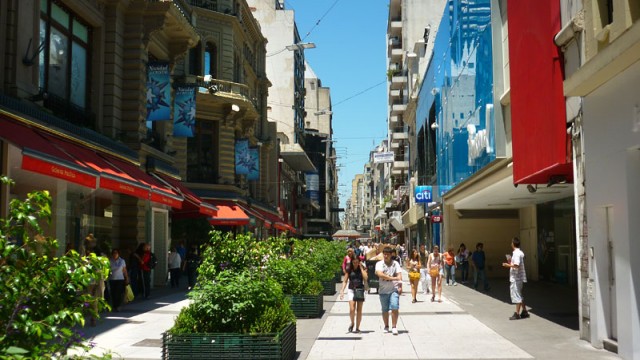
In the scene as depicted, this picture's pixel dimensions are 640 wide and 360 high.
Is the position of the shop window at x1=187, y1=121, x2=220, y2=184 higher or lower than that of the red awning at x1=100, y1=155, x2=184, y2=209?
higher

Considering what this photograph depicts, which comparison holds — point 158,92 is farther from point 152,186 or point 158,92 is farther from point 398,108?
point 398,108

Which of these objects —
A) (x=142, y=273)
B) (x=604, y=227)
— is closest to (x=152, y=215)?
(x=142, y=273)

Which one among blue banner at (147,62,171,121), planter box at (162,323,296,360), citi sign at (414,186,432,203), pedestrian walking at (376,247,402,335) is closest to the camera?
planter box at (162,323,296,360)

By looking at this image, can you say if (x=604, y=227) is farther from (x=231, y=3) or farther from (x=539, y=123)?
(x=231, y=3)

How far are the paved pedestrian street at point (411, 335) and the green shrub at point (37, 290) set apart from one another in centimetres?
523

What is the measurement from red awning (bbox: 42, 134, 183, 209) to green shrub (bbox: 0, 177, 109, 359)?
38.1ft

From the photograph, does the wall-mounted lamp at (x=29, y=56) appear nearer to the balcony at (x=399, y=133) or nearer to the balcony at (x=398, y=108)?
the balcony at (x=399, y=133)

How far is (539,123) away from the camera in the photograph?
1496 cm

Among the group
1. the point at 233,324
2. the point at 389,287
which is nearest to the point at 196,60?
the point at 389,287

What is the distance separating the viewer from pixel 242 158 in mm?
39062

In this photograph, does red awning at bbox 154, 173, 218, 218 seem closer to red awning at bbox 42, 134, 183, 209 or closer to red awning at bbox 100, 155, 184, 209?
red awning at bbox 100, 155, 184, 209

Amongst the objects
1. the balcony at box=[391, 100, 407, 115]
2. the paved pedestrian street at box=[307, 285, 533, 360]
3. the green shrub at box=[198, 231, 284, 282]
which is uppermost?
the balcony at box=[391, 100, 407, 115]

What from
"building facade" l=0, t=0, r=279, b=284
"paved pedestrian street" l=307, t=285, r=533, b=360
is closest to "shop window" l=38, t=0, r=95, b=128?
"building facade" l=0, t=0, r=279, b=284

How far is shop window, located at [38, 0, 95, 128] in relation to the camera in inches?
702
